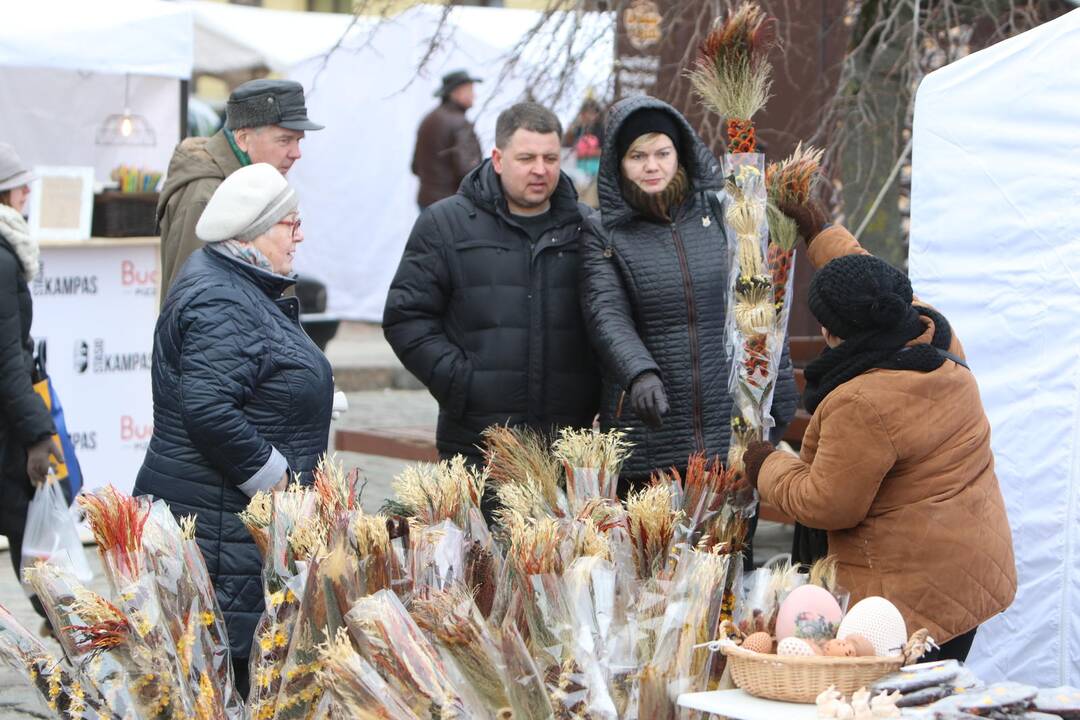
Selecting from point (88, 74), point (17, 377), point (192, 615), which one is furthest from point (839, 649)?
point (88, 74)

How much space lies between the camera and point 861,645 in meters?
2.80

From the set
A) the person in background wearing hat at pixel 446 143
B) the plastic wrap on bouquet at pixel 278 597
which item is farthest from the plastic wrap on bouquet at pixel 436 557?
the person in background wearing hat at pixel 446 143

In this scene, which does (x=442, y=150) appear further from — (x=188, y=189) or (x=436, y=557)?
(x=436, y=557)

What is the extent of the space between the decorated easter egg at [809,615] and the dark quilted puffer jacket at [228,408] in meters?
1.34

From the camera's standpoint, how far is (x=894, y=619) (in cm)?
286

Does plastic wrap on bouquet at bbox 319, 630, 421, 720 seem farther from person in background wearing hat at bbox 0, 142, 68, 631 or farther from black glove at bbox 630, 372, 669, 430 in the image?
person in background wearing hat at bbox 0, 142, 68, 631

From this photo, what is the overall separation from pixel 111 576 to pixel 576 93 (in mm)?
5237

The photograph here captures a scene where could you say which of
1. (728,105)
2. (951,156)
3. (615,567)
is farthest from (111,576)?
A: (951,156)

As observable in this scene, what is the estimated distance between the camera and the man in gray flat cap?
462cm

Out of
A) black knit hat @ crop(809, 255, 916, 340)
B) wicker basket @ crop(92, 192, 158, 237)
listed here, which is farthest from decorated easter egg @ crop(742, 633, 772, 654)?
wicker basket @ crop(92, 192, 158, 237)

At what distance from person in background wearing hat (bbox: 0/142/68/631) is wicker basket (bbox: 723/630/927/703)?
3131mm

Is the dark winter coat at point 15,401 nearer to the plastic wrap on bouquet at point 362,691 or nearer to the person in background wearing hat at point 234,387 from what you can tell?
the person in background wearing hat at point 234,387

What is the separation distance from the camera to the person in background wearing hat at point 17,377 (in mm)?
5051

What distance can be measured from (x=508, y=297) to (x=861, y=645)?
6.68 feet
